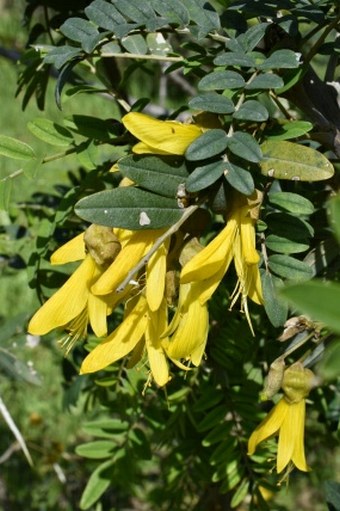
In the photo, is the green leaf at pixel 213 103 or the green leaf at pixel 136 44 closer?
the green leaf at pixel 213 103

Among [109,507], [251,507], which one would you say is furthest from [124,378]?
[109,507]

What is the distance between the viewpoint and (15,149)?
97cm

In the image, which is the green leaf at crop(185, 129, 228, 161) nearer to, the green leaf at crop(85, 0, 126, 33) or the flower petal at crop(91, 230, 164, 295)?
the flower petal at crop(91, 230, 164, 295)

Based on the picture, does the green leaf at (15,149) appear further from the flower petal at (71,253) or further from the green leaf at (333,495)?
the green leaf at (333,495)

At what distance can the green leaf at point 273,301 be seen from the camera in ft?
2.77

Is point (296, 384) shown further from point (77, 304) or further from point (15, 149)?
point (15, 149)

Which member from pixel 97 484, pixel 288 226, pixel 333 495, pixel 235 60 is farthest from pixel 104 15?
pixel 97 484

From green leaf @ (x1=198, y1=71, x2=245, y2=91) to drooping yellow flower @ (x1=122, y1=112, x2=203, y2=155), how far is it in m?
0.04

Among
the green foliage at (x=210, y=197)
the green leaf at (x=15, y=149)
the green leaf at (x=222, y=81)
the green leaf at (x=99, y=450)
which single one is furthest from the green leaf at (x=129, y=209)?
the green leaf at (x=99, y=450)

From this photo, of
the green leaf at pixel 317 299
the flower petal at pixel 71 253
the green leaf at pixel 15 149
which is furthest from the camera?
the green leaf at pixel 15 149

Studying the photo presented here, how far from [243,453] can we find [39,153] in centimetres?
49

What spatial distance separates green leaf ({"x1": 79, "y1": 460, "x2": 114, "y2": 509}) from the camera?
1307 mm

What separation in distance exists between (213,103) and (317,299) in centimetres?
43

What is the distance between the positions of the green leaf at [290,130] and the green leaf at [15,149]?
0.90 feet
